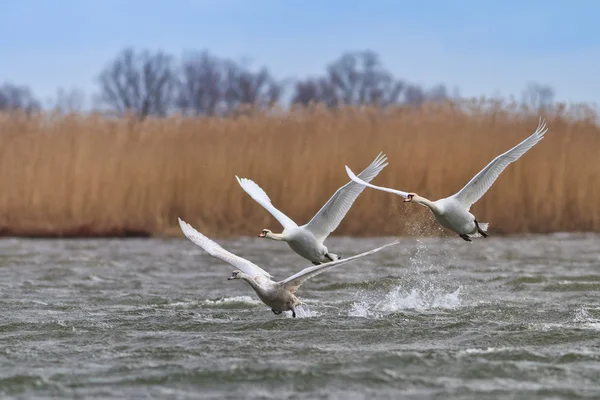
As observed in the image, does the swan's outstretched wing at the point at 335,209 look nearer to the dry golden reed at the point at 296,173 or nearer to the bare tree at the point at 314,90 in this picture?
the dry golden reed at the point at 296,173

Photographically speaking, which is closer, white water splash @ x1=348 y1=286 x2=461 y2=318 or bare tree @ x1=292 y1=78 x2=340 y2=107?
white water splash @ x1=348 y1=286 x2=461 y2=318

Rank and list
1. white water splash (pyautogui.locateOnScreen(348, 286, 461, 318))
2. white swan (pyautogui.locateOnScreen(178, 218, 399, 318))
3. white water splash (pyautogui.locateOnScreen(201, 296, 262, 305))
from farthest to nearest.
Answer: white water splash (pyautogui.locateOnScreen(201, 296, 262, 305)), white water splash (pyautogui.locateOnScreen(348, 286, 461, 318)), white swan (pyautogui.locateOnScreen(178, 218, 399, 318))

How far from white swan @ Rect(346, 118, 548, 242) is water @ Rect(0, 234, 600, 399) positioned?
39.2 inches

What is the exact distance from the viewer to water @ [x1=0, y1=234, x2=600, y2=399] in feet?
33.2

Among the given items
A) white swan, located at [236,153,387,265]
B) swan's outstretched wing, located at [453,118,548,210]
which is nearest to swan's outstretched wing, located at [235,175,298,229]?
white swan, located at [236,153,387,265]

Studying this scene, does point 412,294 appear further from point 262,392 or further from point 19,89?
point 19,89

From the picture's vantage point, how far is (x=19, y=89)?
282 ft

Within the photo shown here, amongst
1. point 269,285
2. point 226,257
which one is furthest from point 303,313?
point 226,257

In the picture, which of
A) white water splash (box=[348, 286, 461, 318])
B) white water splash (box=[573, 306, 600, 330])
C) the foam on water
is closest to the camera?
white water splash (box=[573, 306, 600, 330])

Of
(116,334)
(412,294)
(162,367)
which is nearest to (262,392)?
(162,367)

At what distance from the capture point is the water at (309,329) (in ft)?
33.2

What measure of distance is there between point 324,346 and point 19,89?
7690cm

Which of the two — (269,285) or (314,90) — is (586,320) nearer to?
(269,285)

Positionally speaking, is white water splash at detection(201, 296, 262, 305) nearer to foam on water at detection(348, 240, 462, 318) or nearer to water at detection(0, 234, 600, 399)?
water at detection(0, 234, 600, 399)
